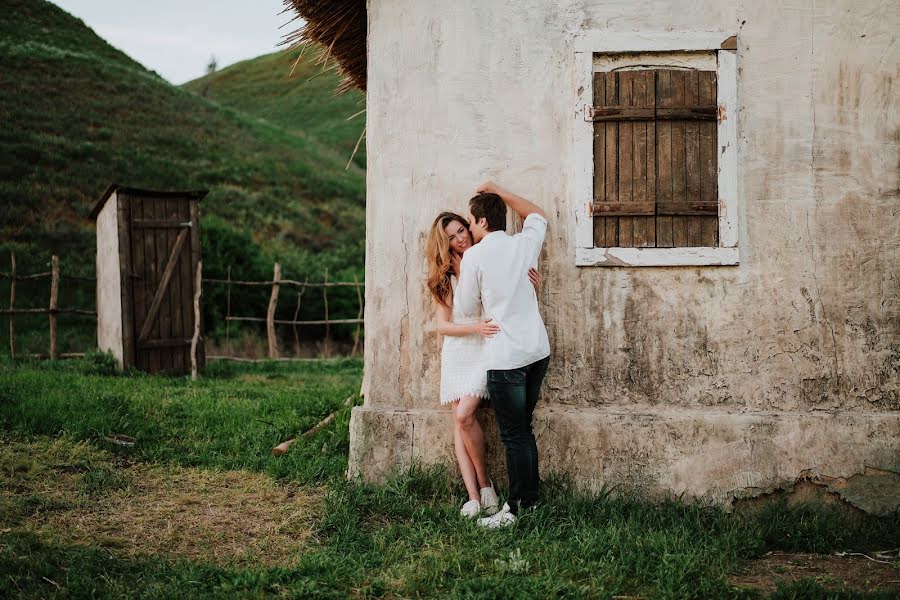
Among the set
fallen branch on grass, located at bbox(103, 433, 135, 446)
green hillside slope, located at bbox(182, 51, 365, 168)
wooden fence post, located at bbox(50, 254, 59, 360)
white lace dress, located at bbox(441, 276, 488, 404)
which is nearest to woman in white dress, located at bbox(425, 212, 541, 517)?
white lace dress, located at bbox(441, 276, 488, 404)

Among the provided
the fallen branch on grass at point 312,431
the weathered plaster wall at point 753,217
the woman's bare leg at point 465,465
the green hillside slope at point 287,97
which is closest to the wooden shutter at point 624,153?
the weathered plaster wall at point 753,217

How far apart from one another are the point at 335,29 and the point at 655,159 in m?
2.64

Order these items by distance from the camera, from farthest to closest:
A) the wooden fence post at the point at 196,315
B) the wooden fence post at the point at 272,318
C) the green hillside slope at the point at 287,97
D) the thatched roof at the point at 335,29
A: the green hillside slope at the point at 287,97 → the wooden fence post at the point at 272,318 → the wooden fence post at the point at 196,315 → the thatched roof at the point at 335,29

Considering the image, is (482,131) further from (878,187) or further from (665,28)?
(878,187)

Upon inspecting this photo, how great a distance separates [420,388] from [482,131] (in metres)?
1.68

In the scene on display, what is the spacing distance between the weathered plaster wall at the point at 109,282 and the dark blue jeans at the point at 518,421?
6.64m

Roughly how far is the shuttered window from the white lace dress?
1.00m

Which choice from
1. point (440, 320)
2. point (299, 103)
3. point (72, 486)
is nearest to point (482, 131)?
point (440, 320)

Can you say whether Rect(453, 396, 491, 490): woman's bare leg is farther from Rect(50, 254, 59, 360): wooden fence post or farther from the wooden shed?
Rect(50, 254, 59, 360): wooden fence post

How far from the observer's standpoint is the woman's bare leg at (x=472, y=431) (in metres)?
4.38

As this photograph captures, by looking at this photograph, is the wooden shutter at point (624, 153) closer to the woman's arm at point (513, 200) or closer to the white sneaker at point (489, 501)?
the woman's arm at point (513, 200)

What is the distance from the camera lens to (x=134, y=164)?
21766mm

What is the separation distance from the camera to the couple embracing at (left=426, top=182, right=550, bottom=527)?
4195 mm

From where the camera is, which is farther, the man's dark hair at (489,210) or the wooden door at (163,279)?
the wooden door at (163,279)
